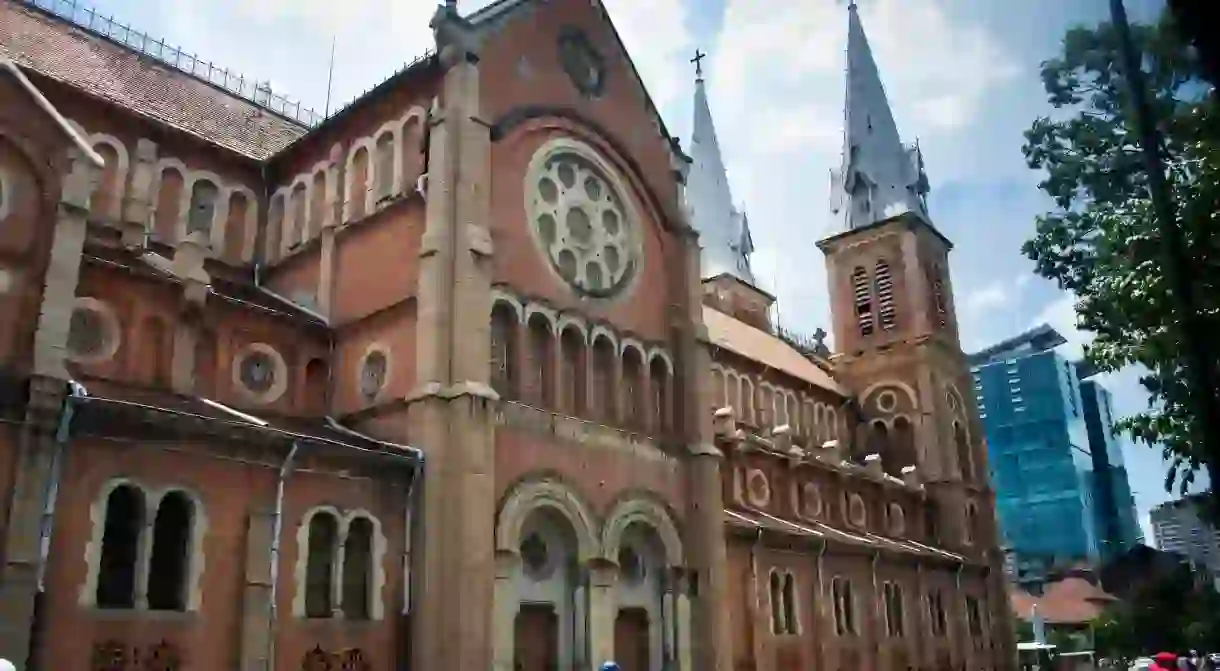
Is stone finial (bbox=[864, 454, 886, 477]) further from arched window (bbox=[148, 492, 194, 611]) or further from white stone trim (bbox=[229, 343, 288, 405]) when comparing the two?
arched window (bbox=[148, 492, 194, 611])

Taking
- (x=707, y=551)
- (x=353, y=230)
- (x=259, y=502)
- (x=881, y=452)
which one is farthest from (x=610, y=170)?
(x=881, y=452)

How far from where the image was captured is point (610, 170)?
26.7 m

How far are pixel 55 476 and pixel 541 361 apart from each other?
34.8 feet

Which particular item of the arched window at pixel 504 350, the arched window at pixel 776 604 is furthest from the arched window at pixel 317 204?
the arched window at pixel 776 604

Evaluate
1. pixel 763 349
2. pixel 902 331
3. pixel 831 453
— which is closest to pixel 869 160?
pixel 902 331

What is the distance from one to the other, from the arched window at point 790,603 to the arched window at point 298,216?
58.3ft

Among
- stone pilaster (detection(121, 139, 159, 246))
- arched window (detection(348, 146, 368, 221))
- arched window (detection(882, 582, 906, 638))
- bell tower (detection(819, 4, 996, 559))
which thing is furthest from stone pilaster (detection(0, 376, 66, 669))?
bell tower (detection(819, 4, 996, 559))

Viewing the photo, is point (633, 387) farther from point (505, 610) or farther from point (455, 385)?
point (505, 610)

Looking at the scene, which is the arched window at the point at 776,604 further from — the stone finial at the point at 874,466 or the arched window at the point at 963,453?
the arched window at the point at 963,453

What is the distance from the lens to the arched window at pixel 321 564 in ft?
59.3

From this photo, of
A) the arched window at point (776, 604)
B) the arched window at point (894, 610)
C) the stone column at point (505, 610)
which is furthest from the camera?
the arched window at point (894, 610)

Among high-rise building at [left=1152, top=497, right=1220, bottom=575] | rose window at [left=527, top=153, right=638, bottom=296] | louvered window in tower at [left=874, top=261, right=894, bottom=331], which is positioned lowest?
high-rise building at [left=1152, top=497, right=1220, bottom=575]

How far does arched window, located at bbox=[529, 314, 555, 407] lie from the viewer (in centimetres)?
2267

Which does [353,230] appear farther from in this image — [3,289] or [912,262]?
[912,262]
